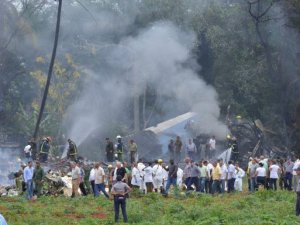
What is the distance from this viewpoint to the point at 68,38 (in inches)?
2298

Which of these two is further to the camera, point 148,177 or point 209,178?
point 209,178

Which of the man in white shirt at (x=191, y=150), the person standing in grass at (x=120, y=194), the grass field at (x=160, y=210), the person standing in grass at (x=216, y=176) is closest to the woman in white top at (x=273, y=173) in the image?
the grass field at (x=160, y=210)

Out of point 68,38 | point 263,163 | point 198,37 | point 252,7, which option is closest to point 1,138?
point 68,38

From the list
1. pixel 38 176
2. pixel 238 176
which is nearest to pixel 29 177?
pixel 38 176

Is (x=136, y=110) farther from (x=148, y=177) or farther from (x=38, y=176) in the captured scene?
(x=38, y=176)

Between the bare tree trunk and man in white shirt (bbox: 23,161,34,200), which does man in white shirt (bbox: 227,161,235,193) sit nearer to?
man in white shirt (bbox: 23,161,34,200)

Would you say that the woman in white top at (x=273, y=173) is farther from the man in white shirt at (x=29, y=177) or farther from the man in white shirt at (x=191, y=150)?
the man in white shirt at (x=191, y=150)

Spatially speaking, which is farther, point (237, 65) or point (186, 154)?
point (237, 65)

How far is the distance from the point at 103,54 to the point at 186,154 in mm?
14884

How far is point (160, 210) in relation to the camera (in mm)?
25000

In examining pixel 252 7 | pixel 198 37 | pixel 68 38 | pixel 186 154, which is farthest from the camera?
pixel 68 38

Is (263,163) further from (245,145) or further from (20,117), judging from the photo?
(20,117)

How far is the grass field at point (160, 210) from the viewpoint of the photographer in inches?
853

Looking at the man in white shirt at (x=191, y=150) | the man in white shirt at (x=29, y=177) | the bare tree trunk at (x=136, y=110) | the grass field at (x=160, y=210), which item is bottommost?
the grass field at (x=160, y=210)
